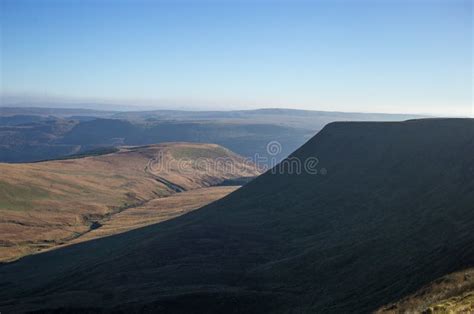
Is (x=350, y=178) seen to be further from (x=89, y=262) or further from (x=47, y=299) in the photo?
(x=47, y=299)

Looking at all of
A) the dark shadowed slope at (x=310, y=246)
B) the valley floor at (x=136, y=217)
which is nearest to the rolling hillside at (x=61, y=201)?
the valley floor at (x=136, y=217)

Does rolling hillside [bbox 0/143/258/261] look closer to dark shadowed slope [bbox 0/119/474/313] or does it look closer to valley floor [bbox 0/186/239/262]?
valley floor [bbox 0/186/239/262]

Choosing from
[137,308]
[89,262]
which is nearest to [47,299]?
[137,308]

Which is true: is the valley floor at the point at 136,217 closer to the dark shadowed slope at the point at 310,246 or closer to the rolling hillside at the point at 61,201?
the rolling hillside at the point at 61,201

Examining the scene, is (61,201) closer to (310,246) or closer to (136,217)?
(136,217)

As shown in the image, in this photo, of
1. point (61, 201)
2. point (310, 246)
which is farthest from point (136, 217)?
point (310, 246)

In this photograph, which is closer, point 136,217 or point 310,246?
point 310,246

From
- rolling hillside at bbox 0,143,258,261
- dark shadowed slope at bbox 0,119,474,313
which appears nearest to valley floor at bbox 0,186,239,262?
rolling hillside at bbox 0,143,258,261

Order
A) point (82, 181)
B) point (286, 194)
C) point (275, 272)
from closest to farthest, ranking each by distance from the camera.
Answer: point (275, 272)
point (286, 194)
point (82, 181)
